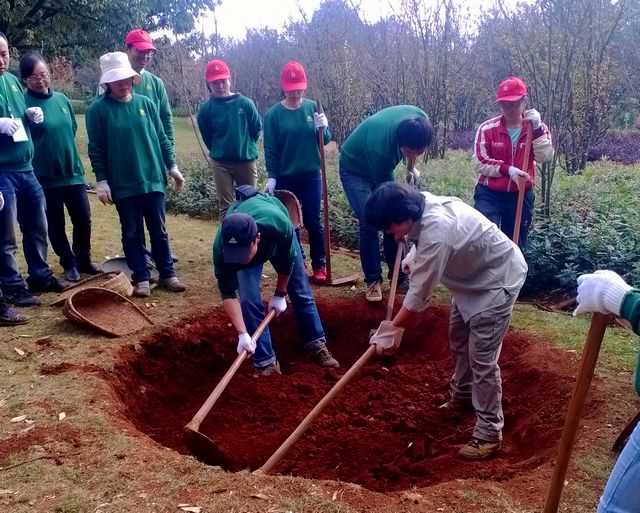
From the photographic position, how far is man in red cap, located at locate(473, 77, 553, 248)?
207 inches

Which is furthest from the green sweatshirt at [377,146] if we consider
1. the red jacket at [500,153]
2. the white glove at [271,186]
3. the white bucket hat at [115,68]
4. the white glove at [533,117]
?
the white bucket hat at [115,68]

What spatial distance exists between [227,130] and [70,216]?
1.81 meters

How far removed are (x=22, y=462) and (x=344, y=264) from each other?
14.8 feet

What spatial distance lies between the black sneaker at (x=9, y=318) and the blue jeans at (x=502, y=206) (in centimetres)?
413

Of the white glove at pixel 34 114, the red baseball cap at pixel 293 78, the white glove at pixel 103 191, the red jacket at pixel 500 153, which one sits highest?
the red baseball cap at pixel 293 78

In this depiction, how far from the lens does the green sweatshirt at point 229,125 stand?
20.9 ft

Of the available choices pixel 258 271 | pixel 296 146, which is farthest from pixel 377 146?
pixel 258 271

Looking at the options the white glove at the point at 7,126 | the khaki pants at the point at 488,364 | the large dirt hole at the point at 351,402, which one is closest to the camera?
the khaki pants at the point at 488,364

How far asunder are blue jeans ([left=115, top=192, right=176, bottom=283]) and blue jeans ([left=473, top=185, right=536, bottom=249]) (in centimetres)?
298

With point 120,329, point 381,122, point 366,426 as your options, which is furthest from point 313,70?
point 366,426

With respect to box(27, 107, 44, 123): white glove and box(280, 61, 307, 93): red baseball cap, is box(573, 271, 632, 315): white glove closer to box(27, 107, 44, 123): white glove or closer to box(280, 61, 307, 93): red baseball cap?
box(280, 61, 307, 93): red baseball cap

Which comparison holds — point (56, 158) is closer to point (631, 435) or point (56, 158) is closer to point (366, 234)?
point (366, 234)

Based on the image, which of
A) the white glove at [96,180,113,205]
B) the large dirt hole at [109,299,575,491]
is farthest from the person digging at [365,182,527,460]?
the white glove at [96,180,113,205]

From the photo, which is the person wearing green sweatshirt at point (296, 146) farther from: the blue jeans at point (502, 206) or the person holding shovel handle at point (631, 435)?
the person holding shovel handle at point (631, 435)
